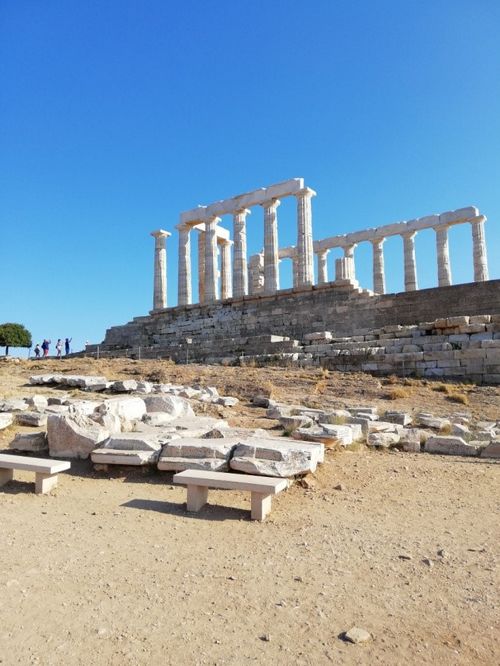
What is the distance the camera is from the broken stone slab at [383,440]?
8055 mm

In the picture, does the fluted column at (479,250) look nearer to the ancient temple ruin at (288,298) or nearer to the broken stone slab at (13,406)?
the ancient temple ruin at (288,298)

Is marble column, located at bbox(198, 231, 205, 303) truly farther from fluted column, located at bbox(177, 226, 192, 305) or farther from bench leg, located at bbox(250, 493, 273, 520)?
bench leg, located at bbox(250, 493, 273, 520)

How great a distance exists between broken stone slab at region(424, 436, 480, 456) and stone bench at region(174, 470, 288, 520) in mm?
3744

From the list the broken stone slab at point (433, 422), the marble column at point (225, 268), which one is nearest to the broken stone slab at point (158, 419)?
the broken stone slab at point (433, 422)

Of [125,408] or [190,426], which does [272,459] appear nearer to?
[190,426]

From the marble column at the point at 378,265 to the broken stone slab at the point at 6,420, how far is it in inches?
1093

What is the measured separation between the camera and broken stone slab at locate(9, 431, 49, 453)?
284 inches

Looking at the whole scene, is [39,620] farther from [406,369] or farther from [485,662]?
[406,369]

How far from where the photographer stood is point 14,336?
5403 centimetres

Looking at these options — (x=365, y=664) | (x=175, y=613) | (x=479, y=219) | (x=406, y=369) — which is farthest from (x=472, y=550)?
(x=479, y=219)

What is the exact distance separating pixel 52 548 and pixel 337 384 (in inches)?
432

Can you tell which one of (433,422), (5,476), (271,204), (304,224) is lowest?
(5,476)

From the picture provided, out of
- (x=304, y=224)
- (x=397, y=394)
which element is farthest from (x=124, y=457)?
(x=304, y=224)

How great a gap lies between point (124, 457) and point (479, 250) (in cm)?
2799
